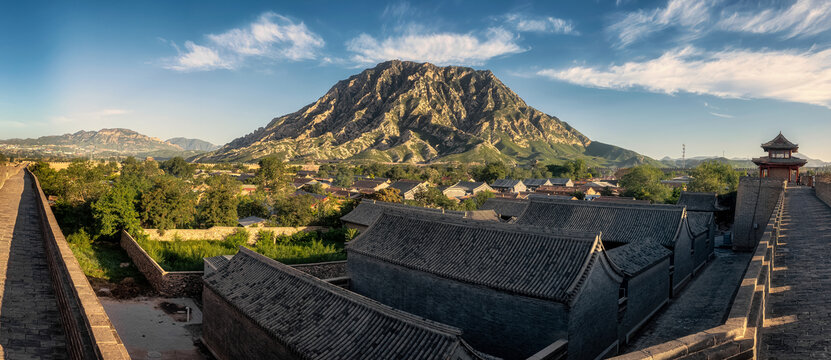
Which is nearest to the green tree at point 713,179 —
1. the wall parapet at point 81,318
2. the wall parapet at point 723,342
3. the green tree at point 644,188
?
the green tree at point 644,188

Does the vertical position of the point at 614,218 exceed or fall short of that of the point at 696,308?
it exceeds it

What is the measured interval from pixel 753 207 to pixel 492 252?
30.3 m

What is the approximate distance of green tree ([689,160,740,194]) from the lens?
199 feet

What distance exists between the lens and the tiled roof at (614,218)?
25.3 meters

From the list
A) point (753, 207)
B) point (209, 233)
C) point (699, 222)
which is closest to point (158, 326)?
point (209, 233)

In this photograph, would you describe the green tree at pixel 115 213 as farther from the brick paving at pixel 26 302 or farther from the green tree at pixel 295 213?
the brick paving at pixel 26 302

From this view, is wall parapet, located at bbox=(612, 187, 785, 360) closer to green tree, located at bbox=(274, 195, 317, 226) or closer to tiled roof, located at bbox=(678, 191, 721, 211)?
green tree, located at bbox=(274, 195, 317, 226)

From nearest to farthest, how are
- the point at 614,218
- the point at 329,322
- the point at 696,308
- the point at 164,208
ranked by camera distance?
the point at 329,322 → the point at 696,308 → the point at 614,218 → the point at 164,208

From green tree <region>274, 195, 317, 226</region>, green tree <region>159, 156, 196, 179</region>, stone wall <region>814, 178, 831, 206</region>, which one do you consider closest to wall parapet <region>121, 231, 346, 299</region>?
green tree <region>274, 195, 317, 226</region>

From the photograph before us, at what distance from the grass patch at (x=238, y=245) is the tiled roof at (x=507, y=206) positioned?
17423 millimetres

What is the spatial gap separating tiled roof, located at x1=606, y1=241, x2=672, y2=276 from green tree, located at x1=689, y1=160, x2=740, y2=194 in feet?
145

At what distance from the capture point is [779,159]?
132 ft

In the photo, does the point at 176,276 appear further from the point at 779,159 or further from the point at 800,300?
the point at 779,159

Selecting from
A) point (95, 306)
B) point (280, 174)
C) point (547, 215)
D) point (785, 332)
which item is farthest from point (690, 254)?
point (280, 174)
